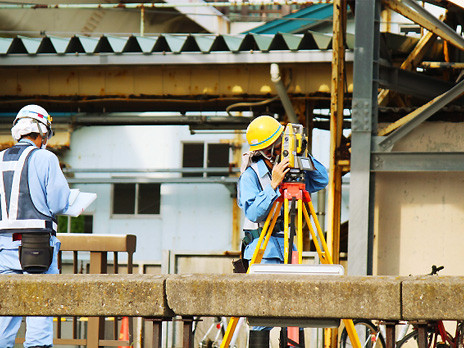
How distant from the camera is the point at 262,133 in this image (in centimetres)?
591

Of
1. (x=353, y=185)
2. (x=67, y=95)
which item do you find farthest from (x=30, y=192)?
(x=67, y=95)

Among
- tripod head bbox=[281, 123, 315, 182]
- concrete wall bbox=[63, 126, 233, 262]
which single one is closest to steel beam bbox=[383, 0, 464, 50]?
tripod head bbox=[281, 123, 315, 182]

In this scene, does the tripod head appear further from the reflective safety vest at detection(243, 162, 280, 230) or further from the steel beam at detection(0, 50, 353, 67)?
the steel beam at detection(0, 50, 353, 67)

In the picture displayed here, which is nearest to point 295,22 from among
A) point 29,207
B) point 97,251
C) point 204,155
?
point 204,155

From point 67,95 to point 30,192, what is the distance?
6.99 metres

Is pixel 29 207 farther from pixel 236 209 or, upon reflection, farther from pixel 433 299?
pixel 236 209

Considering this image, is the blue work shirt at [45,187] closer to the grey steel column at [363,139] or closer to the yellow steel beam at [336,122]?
the grey steel column at [363,139]

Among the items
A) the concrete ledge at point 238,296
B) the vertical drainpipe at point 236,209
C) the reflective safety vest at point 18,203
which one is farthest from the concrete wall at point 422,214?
the vertical drainpipe at point 236,209

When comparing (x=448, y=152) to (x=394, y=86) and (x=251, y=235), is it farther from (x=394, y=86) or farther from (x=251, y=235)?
(x=251, y=235)

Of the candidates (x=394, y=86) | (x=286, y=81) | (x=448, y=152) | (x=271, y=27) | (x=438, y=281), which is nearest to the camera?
(x=438, y=281)

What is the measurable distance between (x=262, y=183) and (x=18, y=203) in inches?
64.2

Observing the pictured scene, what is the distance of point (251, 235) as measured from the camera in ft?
20.0

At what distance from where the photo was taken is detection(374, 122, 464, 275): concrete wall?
31.8ft

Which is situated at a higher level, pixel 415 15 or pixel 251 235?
pixel 415 15
